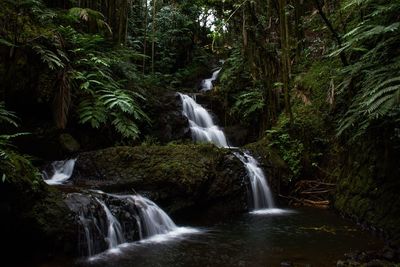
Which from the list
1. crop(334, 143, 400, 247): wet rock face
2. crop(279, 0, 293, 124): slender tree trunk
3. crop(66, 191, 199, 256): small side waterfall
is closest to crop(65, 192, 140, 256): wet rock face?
crop(66, 191, 199, 256): small side waterfall

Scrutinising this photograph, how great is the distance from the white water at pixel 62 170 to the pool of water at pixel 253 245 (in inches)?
118

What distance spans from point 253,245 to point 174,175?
2.43 meters

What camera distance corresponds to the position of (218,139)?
12719mm

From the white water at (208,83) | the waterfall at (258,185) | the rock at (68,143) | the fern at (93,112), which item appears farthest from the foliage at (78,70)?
the white water at (208,83)

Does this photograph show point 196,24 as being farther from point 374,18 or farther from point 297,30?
point 374,18

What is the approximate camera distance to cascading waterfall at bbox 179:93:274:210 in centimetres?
936

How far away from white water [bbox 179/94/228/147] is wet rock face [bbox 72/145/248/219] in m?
3.22

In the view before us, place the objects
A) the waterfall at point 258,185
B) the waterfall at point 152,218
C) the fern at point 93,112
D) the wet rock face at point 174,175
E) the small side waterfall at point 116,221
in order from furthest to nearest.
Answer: the fern at point 93,112
the waterfall at point 258,185
the wet rock face at point 174,175
the waterfall at point 152,218
the small side waterfall at point 116,221

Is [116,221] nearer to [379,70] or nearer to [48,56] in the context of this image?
[48,56]

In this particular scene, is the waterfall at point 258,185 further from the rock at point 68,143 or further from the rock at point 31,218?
the rock at point 31,218

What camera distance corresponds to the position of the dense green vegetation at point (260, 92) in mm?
6543

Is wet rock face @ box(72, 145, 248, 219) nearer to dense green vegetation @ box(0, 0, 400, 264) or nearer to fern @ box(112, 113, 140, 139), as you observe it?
fern @ box(112, 113, 140, 139)

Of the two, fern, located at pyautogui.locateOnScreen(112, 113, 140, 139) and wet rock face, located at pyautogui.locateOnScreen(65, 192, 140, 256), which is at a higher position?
fern, located at pyautogui.locateOnScreen(112, 113, 140, 139)

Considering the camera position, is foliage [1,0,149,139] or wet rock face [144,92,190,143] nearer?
foliage [1,0,149,139]
